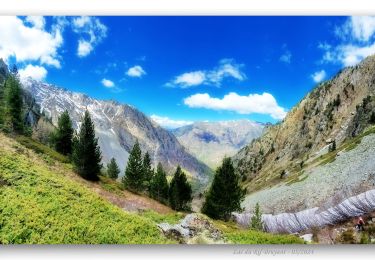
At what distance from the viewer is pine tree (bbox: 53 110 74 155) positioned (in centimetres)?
5131

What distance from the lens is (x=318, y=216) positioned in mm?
23391

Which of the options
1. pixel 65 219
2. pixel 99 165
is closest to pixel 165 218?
pixel 65 219

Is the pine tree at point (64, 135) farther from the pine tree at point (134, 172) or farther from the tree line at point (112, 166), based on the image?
the pine tree at point (134, 172)

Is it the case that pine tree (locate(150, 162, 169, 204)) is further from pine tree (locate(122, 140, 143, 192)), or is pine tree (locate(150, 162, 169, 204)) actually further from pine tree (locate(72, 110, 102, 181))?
pine tree (locate(72, 110, 102, 181))

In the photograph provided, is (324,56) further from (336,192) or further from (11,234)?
(11,234)

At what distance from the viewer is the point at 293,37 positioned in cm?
2123

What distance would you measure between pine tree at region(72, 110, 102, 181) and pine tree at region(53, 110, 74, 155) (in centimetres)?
1406

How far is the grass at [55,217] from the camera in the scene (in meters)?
18.6

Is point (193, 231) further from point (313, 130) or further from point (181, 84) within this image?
point (313, 130)

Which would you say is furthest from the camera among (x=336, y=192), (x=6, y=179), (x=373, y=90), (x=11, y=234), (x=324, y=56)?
(x=373, y=90)

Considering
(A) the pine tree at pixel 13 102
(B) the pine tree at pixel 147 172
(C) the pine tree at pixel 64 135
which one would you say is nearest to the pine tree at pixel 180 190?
(B) the pine tree at pixel 147 172
